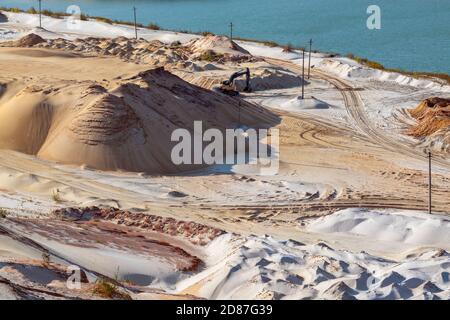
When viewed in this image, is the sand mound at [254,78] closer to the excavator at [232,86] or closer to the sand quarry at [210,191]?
the sand quarry at [210,191]

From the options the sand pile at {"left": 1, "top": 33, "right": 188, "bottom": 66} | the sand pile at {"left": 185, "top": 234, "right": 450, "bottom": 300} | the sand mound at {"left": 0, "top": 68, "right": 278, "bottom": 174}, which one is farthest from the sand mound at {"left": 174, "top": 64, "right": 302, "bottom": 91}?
the sand pile at {"left": 185, "top": 234, "right": 450, "bottom": 300}

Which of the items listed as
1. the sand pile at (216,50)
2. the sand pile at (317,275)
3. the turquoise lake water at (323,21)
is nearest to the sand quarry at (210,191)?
the sand pile at (317,275)

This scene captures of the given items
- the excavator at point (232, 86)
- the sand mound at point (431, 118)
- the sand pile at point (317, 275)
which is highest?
the excavator at point (232, 86)

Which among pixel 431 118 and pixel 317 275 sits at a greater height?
pixel 431 118

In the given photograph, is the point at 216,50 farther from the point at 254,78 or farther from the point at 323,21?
the point at 323,21

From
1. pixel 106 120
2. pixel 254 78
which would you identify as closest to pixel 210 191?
pixel 106 120

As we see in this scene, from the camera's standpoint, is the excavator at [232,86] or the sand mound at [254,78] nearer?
the excavator at [232,86]
